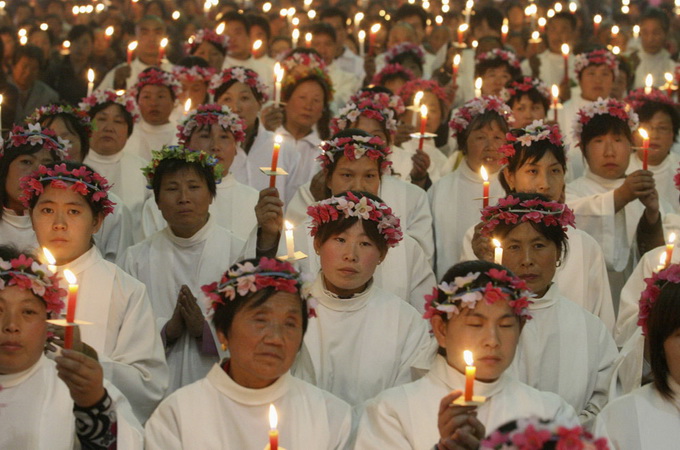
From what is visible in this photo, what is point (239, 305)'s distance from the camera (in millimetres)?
5711

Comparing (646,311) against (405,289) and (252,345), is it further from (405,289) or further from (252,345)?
(405,289)

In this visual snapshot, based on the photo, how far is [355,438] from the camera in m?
5.80

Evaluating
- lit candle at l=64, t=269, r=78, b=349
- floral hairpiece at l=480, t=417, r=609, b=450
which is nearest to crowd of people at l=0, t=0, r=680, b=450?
floral hairpiece at l=480, t=417, r=609, b=450

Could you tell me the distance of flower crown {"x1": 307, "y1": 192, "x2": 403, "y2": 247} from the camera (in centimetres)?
693

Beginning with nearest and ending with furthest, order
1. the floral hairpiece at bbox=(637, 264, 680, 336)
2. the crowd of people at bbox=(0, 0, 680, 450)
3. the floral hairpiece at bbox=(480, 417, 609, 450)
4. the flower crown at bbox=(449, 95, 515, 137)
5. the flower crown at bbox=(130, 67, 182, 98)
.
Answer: the floral hairpiece at bbox=(480, 417, 609, 450) < the crowd of people at bbox=(0, 0, 680, 450) < the floral hairpiece at bbox=(637, 264, 680, 336) < the flower crown at bbox=(449, 95, 515, 137) < the flower crown at bbox=(130, 67, 182, 98)

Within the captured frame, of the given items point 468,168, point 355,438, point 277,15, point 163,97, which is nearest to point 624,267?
point 468,168

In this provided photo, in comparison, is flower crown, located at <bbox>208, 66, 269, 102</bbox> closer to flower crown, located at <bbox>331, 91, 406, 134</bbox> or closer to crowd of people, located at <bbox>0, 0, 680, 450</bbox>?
crowd of people, located at <bbox>0, 0, 680, 450</bbox>

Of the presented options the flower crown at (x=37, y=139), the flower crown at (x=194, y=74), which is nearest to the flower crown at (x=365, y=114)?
the flower crown at (x=37, y=139)

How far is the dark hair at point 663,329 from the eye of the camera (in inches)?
225

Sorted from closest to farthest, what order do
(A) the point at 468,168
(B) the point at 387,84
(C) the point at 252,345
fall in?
(C) the point at 252,345
(A) the point at 468,168
(B) the point at 387,84

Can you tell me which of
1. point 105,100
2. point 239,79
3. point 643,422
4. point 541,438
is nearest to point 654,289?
point 643,422

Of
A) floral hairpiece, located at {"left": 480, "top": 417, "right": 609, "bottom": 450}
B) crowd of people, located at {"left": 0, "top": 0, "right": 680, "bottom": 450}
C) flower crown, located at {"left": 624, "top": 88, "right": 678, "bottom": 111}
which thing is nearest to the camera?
floral hairpiece, located at {"left": 480, "top": 417, "right": 609, "bottom": 450}

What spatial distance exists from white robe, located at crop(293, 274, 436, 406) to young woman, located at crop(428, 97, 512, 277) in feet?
8.54

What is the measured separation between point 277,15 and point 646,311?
1268 cm
